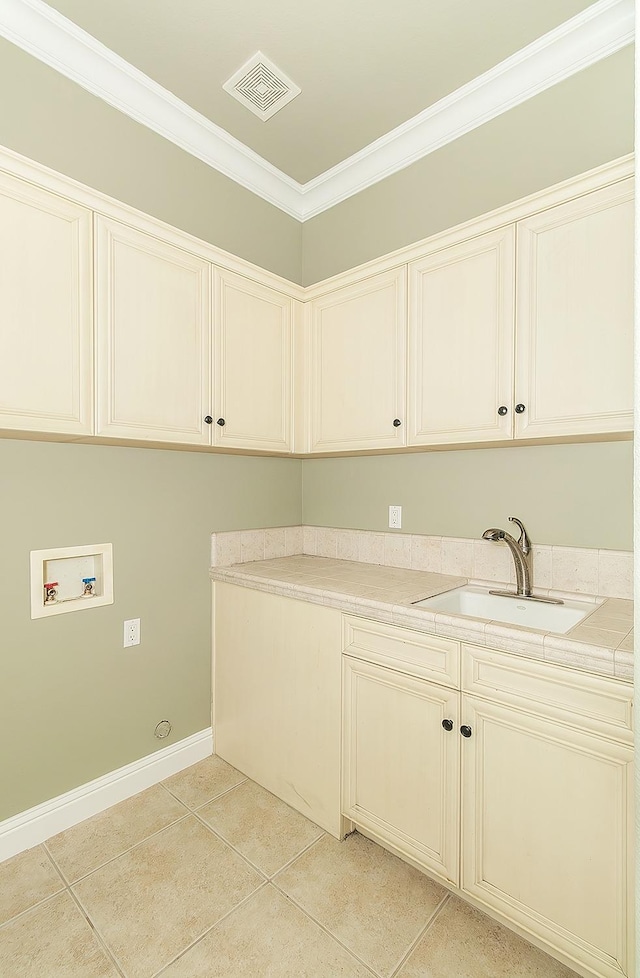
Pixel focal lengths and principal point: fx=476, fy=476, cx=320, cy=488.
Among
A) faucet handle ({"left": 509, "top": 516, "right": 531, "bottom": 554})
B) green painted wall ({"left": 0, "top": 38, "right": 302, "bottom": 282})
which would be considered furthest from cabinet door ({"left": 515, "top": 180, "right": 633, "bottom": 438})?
green painted wall ({"left": 0, "top": 38, "right": 302, "bottom": 282})

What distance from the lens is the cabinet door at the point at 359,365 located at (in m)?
2.03

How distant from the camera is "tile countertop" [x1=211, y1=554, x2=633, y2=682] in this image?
3.93 ft

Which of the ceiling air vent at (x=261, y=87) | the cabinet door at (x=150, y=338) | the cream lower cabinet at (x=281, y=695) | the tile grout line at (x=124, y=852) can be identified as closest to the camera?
the tile grout line at (x=124, y=852)

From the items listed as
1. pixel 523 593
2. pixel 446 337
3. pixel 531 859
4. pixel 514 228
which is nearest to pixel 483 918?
pixel 531 859

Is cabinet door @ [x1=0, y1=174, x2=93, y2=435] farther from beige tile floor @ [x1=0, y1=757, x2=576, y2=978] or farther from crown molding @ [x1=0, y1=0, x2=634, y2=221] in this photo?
beige tile floor @ [x1=0, y1=757, x2=576, y2=978]

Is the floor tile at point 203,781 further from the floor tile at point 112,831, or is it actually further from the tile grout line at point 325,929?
the tile grout line at point 325,929

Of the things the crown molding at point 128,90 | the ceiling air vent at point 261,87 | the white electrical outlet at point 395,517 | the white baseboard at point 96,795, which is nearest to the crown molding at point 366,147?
the crown molding at point 128,90

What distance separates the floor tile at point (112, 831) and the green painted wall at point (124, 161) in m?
2.48

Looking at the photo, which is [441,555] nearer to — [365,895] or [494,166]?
[365,895]

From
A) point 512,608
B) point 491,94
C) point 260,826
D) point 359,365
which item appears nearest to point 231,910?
point 260,826

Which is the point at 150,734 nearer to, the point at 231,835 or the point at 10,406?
the point at 231,835

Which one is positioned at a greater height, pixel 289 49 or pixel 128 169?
pixel 289 49

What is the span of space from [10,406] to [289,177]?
→ 1970mm

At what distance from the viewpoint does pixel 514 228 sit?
1.67m
